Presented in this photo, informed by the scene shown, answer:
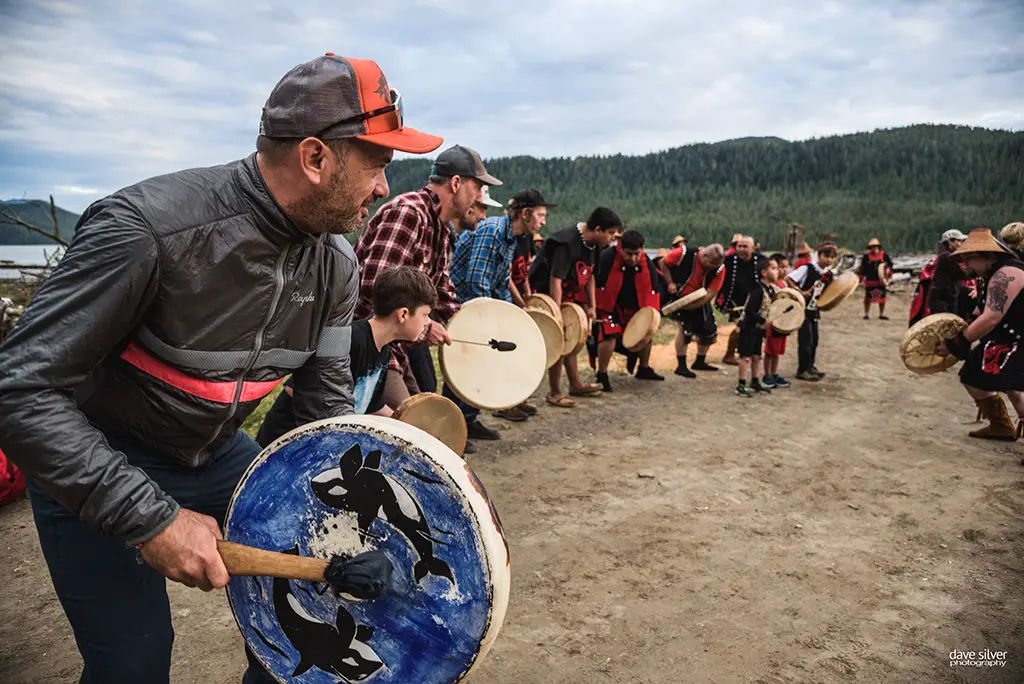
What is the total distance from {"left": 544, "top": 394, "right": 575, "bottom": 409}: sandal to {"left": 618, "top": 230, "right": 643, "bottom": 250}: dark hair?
2130mm

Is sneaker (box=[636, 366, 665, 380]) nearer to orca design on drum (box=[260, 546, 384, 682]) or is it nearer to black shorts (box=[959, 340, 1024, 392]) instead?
black shorts (box=[959, 340, 1024, 392])

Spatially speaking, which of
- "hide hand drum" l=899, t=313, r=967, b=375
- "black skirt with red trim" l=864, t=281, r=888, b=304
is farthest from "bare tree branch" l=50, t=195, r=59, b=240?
"black skirt with red trim" l=864, t=281, r=888, b=304

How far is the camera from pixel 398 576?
5.82 feet

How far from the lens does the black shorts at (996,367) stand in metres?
5.72

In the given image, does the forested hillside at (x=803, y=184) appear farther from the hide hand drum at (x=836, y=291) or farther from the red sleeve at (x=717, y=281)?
the red sleeve at (x=717, y=281)

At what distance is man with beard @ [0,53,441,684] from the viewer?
1.32 m

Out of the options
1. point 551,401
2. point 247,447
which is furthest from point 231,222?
point 551,401

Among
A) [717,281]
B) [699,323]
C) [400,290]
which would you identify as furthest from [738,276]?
[400,290]

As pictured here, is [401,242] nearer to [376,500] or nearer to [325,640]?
[376,500]

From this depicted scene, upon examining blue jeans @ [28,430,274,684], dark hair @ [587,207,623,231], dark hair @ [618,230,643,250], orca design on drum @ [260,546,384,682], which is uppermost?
dark hair @ [587,207,623,231]

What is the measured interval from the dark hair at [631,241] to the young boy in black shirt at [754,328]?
1.57 m

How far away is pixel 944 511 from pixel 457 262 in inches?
171

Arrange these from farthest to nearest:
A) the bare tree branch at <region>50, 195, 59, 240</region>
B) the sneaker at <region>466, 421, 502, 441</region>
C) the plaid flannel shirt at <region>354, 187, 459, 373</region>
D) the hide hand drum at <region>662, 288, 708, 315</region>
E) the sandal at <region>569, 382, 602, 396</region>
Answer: the hide hand drum at <region>662, 288, 708, 315</region>
the sandal at <region>569, 382, 602, 396</region>
the bare tree branch at <region>50, 195, 59, 240</region>
the sneaker at <region>466, 421, 502, 441</region>
the plaid flannel shirt at <region>354, 187, 459, 373</region>

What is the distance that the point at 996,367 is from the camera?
5867mm
